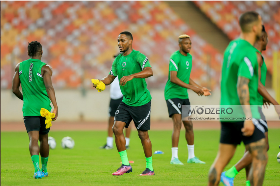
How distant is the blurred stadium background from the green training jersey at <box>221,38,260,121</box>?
21011mm

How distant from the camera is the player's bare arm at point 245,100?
4.16m

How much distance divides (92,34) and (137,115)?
23.5 m

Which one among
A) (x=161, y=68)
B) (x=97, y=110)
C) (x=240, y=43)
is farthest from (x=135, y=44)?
(x=240, y=43)

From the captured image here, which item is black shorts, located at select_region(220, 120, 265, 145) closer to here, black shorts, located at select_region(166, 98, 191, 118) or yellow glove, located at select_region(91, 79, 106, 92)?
yellow glove, located at select_region(91, 79, 106, 92)

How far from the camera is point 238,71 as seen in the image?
14.0 feet

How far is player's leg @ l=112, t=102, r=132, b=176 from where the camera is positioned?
23.2 feet

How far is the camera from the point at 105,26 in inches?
1196

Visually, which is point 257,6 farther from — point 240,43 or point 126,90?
point 240,43

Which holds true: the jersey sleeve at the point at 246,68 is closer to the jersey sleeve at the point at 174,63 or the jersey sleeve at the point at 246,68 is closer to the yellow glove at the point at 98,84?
the yellow glove at the point at 98,84

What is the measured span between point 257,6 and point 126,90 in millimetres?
27155

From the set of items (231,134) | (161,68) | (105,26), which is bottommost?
(231,134)

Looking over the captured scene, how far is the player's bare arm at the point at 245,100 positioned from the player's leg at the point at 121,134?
3196mm

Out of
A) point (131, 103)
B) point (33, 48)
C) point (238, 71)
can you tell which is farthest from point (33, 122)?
point (238, 71)

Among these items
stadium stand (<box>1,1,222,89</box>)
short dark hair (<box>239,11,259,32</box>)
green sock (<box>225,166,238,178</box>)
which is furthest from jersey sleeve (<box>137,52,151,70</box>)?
stadium stand (<box>1,1,222,89</box>)
